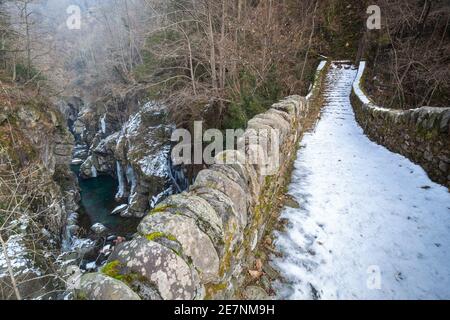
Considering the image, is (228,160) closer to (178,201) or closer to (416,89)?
(178,201)

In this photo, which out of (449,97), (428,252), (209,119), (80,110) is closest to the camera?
(428,252)

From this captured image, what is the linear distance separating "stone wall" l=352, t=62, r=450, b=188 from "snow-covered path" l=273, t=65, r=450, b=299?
0.59ft

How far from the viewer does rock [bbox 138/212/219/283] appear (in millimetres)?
1646

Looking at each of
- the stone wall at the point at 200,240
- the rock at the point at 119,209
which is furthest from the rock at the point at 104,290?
the rock at the point at 119,209

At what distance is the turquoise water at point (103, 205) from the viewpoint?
17.3 meters

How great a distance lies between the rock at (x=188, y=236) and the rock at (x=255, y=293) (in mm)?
687

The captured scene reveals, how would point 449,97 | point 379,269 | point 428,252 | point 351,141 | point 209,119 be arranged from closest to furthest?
point 379,269
point 428,252
point 351,141
point 449,97
point 209,119

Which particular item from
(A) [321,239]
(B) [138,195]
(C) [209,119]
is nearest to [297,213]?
(A) [321,239]

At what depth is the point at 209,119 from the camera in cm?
1217

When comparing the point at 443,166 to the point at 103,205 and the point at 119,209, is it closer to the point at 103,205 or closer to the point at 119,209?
the point at 119,209

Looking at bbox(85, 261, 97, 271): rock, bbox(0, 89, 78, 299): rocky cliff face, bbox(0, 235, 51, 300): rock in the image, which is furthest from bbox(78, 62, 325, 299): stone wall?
bbox(85, 261, 97, 271): rock

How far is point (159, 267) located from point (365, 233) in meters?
2.58

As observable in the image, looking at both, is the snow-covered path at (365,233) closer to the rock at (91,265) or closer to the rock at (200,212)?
the rock at (200,212)

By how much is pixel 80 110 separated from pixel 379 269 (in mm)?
42352
